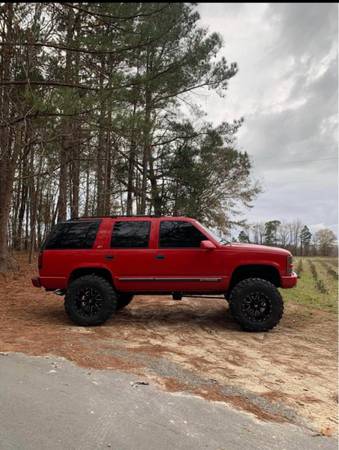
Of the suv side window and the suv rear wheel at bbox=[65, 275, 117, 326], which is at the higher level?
the suv side window

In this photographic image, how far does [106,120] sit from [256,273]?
211 inches

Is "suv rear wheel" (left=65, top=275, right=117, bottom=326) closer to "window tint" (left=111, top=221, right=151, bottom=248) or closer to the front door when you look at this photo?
"window tint" (left=111, top=221, right=151, bottom=248)

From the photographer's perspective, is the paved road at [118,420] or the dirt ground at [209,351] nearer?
the paved road at [118,420]

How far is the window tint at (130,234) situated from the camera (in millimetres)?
7754

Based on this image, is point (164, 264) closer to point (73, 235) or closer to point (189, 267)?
point (189, 267)

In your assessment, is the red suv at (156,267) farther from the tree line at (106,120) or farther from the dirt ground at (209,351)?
the tree line at (106,120)

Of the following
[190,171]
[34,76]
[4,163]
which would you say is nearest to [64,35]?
[34,76]

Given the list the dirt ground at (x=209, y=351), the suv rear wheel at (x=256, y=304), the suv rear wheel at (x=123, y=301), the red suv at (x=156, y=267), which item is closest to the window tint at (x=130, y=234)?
the red suv at (x=156, y=267)

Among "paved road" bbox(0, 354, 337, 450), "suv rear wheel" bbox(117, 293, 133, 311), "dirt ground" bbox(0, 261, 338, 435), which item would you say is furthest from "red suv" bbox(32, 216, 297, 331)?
"paved road" bbox(0, 354, 337, 450)

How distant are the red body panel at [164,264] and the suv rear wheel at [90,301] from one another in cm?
27

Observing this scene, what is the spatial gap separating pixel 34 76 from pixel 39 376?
8.17 metres

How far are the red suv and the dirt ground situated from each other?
19.7 inches

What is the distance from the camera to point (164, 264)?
7617 millimetres

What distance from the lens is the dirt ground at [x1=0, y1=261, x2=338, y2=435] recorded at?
4621 mm
